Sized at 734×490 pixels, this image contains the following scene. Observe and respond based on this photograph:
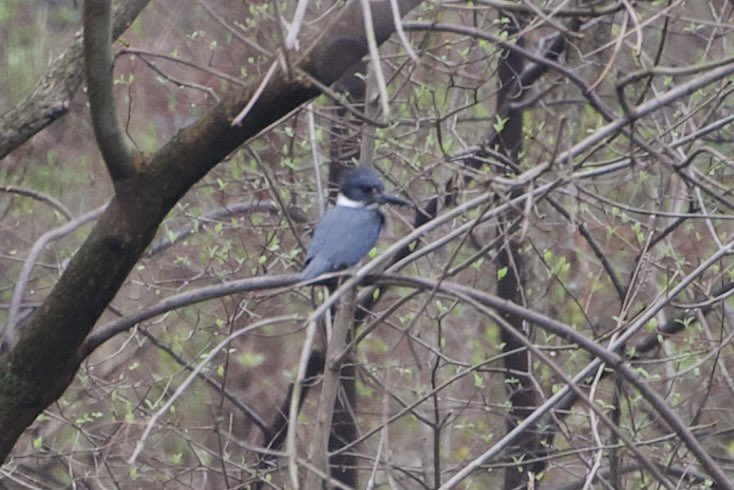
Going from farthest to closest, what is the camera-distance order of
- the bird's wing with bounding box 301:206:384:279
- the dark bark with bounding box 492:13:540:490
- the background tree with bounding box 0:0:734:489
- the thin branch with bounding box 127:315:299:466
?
1. the dark bark with bounding box 492:13:540:490
2. the background tree with bounding box 0:0:734:489
3. the bird's wing with bounding box 301:206:384:279
4. the thin branch with bounding box 127:315:299:466

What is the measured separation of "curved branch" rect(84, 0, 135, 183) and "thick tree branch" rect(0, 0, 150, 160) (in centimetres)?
68

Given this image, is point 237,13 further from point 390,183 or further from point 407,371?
point 407,371

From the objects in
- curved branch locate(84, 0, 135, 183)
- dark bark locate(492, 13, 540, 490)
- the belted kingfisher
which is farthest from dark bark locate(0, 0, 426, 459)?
dark bark locate(492, 13, 540, 490)

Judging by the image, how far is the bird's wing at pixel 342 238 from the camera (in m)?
3.74

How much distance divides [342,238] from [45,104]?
1033mm

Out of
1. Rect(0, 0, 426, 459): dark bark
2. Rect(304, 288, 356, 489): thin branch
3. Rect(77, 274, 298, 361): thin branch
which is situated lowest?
Rect(304, 288, 356, 489): thin branch

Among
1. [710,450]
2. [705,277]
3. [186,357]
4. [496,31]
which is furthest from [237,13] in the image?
[710,450]

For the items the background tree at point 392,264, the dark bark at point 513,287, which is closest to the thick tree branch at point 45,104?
the background tree at point 392,264

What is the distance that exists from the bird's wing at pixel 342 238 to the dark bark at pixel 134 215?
96 cm

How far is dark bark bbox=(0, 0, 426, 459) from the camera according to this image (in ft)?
8.52

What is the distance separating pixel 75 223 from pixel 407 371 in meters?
→ 2.04

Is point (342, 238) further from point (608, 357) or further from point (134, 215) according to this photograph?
point (608, 357)

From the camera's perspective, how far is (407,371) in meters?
5.04

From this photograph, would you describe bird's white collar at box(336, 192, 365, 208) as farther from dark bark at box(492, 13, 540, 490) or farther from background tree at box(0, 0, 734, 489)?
dark bark at box(492, 13, 540, 490)
